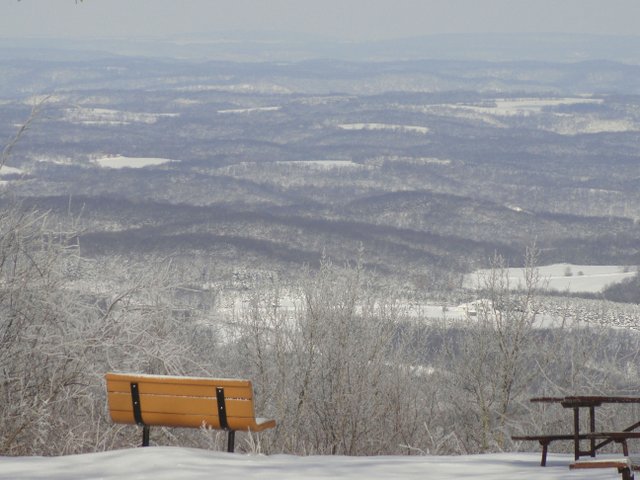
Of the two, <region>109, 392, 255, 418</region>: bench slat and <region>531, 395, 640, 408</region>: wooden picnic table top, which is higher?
<region>531, 395, 640, 408</region>: wooden picnic table top

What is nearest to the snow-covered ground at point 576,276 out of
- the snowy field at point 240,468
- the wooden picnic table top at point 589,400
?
the snowy field at point 240,468

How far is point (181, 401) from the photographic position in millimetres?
9953

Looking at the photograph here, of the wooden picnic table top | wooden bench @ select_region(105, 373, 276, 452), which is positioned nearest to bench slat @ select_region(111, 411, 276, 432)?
wooden bench @ select_region(105, 373, 276, 452)

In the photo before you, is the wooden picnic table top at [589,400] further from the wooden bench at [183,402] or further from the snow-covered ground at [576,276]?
the snow-covered ground at [576,276]

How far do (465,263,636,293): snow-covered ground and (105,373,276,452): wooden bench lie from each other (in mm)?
109056

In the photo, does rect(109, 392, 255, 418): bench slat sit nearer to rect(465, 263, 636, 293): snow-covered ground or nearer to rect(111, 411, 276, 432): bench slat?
rect(111, 411, 276, 432): bench slat

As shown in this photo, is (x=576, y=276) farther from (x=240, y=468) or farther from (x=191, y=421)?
(x=240, y=468)

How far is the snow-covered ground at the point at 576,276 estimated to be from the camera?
122606mm

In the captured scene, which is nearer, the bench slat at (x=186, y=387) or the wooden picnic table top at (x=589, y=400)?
the wooden picnic table top at (x=589, y=400)

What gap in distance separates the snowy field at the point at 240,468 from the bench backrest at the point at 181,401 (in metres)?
0.32

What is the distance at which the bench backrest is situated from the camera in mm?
9750

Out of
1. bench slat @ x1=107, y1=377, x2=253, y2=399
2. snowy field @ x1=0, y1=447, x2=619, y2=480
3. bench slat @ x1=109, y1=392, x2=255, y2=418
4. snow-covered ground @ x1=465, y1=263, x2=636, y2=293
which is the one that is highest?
bench slat @ x1=107, y1=377, x2=253, y2=399

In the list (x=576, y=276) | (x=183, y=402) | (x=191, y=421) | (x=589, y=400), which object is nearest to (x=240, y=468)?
(x=191, y=421)

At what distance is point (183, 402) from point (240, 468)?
3.58ft
